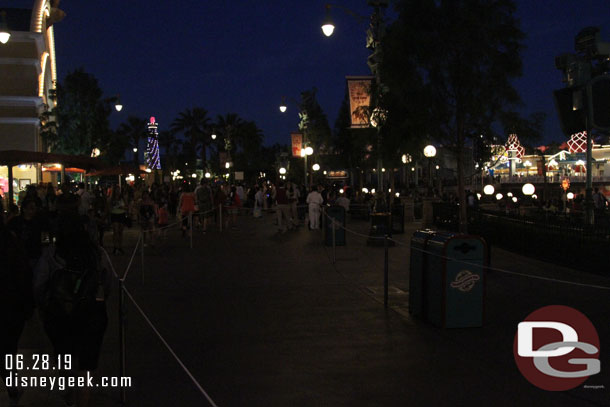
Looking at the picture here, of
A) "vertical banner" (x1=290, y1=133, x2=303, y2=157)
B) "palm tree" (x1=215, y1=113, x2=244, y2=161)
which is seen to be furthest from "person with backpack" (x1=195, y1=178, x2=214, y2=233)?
"palm tree" (x1=215, y1=113, x2=244, y2=161)

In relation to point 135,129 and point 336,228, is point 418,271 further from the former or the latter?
point 135,129

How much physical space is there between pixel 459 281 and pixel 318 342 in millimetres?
A: 2018

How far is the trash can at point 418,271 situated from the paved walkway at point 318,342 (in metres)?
0.26

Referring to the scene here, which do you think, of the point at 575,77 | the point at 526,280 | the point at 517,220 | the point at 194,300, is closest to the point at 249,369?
the point at 194,300

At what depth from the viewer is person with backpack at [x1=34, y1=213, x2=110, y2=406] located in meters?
5.23

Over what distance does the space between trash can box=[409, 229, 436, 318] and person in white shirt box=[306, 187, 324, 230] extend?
1487cm

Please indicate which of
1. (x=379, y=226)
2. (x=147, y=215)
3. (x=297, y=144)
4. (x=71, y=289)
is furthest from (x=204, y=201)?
(x=297, y=144)

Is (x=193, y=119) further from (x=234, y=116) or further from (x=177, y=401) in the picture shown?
(x=177, y=401)

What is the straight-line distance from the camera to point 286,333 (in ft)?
27.3

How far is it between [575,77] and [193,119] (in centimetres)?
8627

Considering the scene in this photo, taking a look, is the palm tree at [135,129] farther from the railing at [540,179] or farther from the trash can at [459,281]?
the trash can at [459,281]

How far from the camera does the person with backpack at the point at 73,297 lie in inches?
206

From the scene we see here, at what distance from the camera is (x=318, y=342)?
25.8ft

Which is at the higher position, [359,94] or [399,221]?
[359,94]
